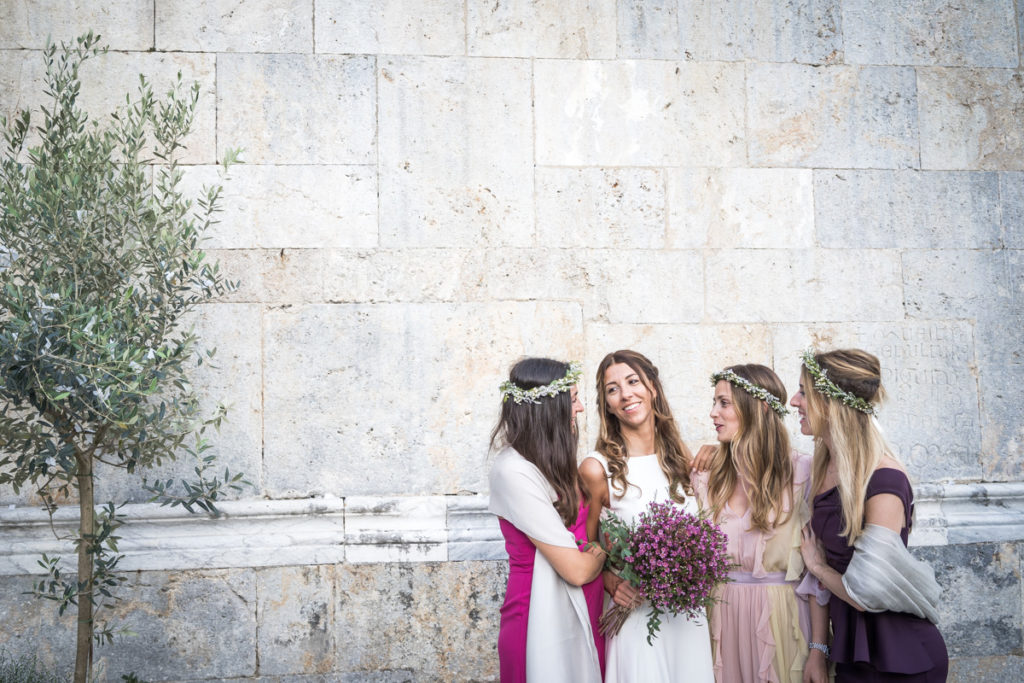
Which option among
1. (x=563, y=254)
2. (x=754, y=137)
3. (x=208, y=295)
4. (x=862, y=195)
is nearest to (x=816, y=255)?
(x=862, y=195)

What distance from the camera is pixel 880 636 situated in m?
3.21

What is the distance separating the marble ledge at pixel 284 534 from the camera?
4672mm

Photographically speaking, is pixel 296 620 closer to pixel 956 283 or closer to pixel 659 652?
pixel 659 652

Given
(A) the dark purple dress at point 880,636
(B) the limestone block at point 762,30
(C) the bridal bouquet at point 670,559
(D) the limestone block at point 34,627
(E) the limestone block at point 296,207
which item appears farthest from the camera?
(B) the limestone block at point 762,30

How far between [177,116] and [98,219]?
626mm

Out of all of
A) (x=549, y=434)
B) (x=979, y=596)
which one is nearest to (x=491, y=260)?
(x=549, y=434)

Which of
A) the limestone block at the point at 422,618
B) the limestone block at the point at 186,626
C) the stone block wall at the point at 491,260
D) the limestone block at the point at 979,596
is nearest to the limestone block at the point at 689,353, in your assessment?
the stone block wall at the point at 491,260

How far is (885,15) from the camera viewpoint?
5.48 meters

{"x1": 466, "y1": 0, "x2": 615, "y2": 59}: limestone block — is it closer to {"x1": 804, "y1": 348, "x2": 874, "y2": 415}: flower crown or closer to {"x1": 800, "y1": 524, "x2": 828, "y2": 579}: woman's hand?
{"x1": 804, "y1": 348, "x2": 874, "y2": 415}: flower crown

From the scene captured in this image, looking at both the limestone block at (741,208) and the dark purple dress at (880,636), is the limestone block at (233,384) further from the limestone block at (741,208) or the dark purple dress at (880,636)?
the dark purple dress at (880,636)

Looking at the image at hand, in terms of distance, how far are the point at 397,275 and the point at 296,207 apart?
70 cm

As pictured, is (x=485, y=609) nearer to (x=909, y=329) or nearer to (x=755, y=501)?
(x=755, y=501)

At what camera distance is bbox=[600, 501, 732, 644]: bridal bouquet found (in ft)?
10.1

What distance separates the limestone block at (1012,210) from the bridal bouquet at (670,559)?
3534 mm
